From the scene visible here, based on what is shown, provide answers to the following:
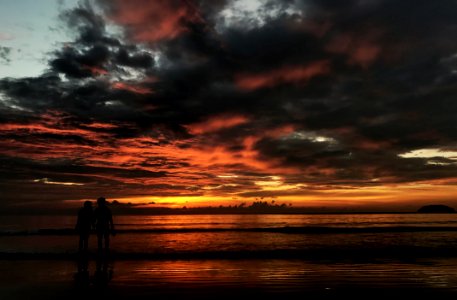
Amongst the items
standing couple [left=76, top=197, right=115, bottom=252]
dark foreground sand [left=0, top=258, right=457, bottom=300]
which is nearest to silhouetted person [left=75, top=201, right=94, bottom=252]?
standing couple [left=76, top=197, right=115, bottom=252]

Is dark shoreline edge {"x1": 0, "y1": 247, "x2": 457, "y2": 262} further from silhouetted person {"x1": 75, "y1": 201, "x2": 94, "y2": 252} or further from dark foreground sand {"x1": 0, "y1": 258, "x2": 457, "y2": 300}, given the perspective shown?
silhouetted person {"x1": 75, "y1": 201, "x2": 94, "y2": 252}

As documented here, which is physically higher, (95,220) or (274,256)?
(95,220)

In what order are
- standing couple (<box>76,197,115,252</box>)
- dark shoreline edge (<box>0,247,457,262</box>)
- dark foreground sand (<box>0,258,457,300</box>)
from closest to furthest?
dark foreground sand (<box>0,258,457,300</box>), standing couple (<box>76,197,115,252</box>), dark shoreline edge (<box>0,247,457,262</box>)

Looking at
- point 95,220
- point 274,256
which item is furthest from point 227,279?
point 95,220

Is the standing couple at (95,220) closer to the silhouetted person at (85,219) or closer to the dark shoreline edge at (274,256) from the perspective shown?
the silhouetted person at (85,219)

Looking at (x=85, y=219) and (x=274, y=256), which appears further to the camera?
(x=274, y=256)

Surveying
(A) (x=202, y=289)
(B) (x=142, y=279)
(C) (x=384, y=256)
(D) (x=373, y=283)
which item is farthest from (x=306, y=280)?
(C) (x=384, y=256)

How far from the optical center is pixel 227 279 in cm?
1438

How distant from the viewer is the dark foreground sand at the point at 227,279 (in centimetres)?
1156

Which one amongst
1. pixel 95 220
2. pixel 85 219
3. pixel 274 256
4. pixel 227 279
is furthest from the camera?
pixel 274 256

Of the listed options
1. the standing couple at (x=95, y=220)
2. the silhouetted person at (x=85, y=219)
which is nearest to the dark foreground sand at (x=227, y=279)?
the standing couple at (x=95, y=220)

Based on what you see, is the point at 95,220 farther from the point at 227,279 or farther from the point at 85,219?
the point at 227,279

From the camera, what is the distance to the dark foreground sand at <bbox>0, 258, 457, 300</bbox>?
1156cm

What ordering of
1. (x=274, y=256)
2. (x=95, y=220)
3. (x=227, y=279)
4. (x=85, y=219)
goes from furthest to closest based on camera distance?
(x=274, y=256), (x=95, y=220), (x=85, y=219), (x=227, y=279)
